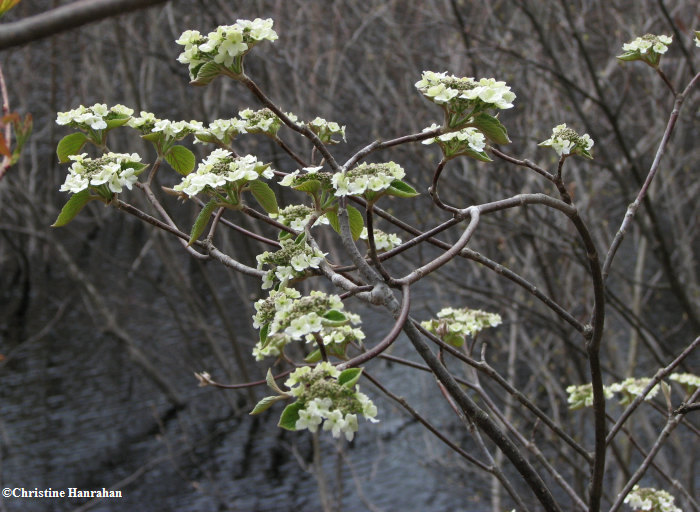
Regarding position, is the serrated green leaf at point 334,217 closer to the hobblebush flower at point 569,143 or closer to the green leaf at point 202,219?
the green leaf at point 202,219

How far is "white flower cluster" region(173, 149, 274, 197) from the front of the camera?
1079 mm

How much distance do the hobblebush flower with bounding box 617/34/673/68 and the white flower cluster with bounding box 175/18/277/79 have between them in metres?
0.76

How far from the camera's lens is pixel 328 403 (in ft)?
2.78

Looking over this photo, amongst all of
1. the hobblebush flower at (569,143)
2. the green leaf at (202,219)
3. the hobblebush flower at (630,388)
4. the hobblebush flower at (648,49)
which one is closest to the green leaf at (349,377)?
the green leaf at (202,219)

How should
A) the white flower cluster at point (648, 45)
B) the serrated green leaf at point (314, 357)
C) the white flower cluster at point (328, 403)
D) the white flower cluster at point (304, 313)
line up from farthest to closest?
the white flower cluster at point (648, 45), the serrated green leaf at point (314, 357), the white flower cluster at point (304, 313), the white flower cluster at point (328, 403)

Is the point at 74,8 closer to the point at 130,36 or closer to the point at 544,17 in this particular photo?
the point at 544,17

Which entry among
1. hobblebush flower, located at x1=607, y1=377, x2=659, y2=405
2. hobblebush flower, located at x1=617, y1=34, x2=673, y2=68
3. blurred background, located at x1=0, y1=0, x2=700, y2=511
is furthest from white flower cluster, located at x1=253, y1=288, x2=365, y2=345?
blurred background, located at x1=0, y1=0, x2=700, y2=511

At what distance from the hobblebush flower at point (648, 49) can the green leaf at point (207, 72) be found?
807 mm

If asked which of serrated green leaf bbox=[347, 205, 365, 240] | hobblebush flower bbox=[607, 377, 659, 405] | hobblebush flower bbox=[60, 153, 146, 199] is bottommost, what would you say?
hobblebush flower bbox=[607, 377, 659, 405]

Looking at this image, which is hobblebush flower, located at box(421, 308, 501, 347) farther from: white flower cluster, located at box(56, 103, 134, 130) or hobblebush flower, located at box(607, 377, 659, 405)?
white flower cluster, located at box(56, 103, 134, 130)

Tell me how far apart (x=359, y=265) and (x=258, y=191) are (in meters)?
0.27

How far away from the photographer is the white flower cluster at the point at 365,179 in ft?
3.28

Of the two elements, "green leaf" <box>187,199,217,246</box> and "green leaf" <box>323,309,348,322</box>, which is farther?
"green leaf" <box>187,199,217,246</box>

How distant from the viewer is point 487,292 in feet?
13.6
